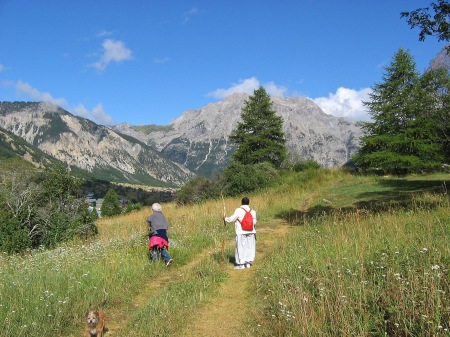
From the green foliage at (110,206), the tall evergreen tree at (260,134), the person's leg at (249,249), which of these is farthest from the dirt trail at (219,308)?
the green foliage at (110,206)

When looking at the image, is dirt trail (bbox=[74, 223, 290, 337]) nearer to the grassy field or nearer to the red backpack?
the grassy field

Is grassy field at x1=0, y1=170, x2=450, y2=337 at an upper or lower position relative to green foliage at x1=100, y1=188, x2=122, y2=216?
upper

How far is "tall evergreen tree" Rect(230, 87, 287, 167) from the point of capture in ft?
124

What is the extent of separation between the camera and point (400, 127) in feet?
94.7

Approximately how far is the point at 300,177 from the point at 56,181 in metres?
19.3

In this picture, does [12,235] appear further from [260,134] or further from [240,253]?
[260,134]

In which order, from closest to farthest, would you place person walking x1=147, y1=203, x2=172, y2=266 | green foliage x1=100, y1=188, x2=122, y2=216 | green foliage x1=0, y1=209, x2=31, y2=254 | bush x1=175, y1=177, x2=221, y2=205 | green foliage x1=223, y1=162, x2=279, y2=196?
person walking x1=147, y1=203, x2=172, y2=266 < green foliage x1=0, y1=209, x2=31, y2=254 < green foliage x1=223, y1=162, x2=279, y2=196 < bush x1=175, y1=177, x2=221, y2=205 < green foliage x1=100, y1=188, x2=122, y2=216

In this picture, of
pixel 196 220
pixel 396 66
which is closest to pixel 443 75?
pixel 396 66

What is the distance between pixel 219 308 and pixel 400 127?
27.0m

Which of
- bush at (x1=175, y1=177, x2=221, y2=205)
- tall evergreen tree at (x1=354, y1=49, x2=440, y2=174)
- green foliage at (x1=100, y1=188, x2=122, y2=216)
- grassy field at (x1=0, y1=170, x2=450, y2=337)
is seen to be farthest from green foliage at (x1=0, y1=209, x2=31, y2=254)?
green foliage at (x1=100, y1=188, x2=122, y2=216)

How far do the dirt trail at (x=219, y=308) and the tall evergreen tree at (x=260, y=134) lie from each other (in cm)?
2817

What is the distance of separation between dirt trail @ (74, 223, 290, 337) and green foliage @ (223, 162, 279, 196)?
54.9 feet

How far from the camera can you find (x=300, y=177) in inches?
1144

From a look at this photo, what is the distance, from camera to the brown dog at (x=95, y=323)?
198 inches
